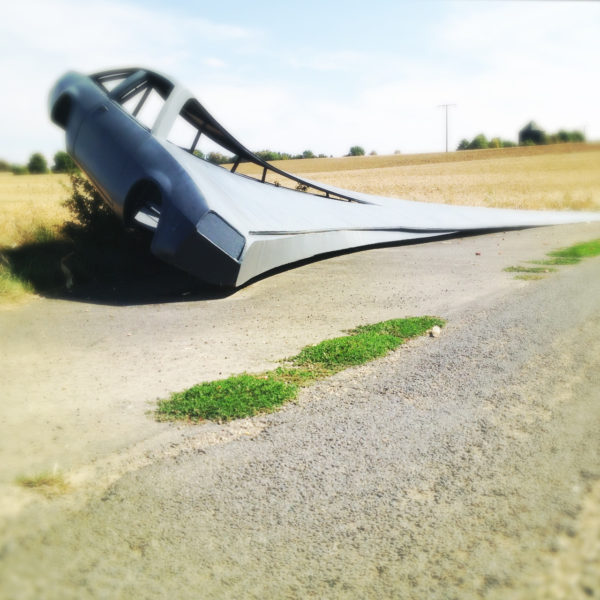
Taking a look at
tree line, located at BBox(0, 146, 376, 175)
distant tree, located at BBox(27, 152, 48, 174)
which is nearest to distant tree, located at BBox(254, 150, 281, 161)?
tree line, located at BBox(0, 146, 376, 175)

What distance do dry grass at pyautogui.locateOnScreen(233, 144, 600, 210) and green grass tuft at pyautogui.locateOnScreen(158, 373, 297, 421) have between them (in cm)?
1450

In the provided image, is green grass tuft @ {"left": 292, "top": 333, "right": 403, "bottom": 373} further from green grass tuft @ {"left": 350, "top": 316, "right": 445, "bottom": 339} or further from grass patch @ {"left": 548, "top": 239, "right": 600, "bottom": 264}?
grass patch @ {"left": 548, "top": 239, "right": 600, "bottom": 264}

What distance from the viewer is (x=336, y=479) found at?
3.36 meters

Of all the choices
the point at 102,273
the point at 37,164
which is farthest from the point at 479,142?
the point at 102,273

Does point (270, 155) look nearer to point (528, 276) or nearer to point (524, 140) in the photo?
point (524, 140)

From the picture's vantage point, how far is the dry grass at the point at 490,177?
27128 mm

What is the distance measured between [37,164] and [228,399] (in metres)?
50.3

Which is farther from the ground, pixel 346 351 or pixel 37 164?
pixel 37 164

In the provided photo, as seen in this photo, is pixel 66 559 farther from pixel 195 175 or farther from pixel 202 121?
pixel 202 121

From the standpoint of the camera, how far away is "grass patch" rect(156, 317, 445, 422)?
438 cm

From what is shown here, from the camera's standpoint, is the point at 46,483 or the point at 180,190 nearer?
the point at 46,483

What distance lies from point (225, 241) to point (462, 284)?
4.04 meters

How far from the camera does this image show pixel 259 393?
463cm

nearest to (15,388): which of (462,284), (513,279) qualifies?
(462,284)
